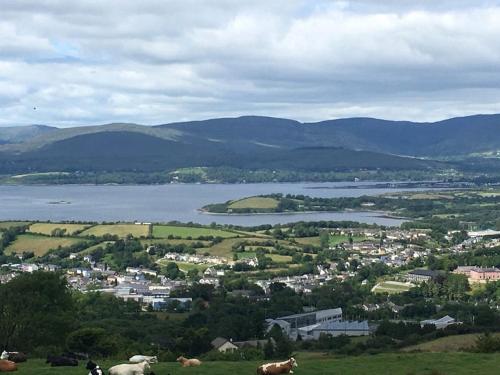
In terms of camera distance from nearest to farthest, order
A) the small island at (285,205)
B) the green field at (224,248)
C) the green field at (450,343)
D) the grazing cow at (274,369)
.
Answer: the grazing cow at (274,369)
the green field at (450,343)
the green field at (224,248)
the small island at (285,205)

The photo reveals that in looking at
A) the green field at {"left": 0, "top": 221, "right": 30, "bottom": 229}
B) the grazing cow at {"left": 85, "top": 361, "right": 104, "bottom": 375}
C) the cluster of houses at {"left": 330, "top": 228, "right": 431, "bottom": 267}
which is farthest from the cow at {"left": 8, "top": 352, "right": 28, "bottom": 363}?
the green field at {"left": 0, "top": 221, "right": 30, "bottom": 229}

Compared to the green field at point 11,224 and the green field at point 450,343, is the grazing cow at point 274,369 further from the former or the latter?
the green field at point 11,224

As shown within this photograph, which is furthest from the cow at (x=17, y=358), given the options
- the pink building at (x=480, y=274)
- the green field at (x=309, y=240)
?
the green field at (x=309, y=240)

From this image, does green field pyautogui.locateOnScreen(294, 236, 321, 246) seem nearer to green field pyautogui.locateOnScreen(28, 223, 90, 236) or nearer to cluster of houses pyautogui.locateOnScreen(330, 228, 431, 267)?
cluster of houses pyautogui.locateOnScreen(330, 228, 431, 267)

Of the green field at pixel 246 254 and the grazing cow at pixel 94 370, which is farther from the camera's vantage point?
the green field at pixel 246 254

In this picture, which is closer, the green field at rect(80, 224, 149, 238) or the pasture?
the green field at rect(80, 224, 149, 238)

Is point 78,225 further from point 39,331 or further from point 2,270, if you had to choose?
point 39,331
